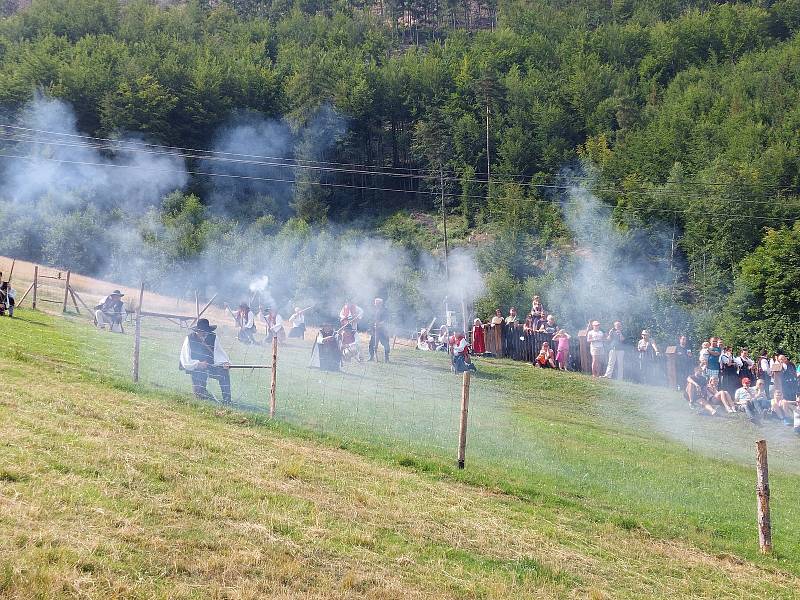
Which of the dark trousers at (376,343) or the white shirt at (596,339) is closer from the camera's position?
the dark trousers at (376,343)

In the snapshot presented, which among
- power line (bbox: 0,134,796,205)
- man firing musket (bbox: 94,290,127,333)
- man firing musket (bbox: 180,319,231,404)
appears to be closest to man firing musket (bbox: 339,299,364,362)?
man firing musket (bbox: 94,290,127,333)

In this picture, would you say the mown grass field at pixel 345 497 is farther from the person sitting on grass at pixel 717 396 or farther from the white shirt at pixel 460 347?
the white shirt at pixel 460 347

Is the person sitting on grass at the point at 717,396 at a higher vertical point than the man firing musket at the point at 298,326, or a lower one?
lower

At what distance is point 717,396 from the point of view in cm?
2203

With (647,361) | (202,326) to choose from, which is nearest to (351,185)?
(647,361)

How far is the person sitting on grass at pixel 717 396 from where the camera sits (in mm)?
21609

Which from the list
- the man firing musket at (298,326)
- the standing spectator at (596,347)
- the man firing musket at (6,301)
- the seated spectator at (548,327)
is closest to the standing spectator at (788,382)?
the standing spectator at (596,347)

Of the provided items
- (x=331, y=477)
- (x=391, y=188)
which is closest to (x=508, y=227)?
(x=391, y=188)

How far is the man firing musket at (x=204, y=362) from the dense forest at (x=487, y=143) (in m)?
25.9

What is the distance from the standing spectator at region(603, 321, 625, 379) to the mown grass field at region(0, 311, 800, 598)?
645 cm

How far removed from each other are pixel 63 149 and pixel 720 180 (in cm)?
3907

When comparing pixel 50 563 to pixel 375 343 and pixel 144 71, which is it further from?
pixel 144 71

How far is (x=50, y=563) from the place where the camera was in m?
7.16

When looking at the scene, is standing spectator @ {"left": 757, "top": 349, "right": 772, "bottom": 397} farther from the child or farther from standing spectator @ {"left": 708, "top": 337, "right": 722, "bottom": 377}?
the child
